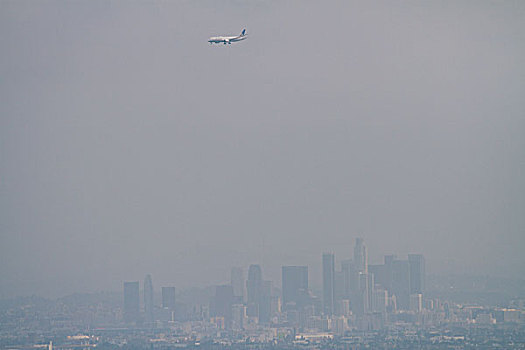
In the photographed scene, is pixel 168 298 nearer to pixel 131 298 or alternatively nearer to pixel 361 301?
pixel 131 298

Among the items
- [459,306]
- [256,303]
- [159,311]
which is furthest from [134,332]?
[459,306]

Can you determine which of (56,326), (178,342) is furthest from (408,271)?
(56,326)

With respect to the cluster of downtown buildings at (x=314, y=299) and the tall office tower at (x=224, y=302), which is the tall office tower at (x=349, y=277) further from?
the tall office tower at (x=224, y=302)

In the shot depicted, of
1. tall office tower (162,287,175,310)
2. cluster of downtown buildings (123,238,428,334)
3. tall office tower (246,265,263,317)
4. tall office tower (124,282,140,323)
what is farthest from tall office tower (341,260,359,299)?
tall office tower (124,282,140,323)

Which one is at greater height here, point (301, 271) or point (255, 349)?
point (301, 271)

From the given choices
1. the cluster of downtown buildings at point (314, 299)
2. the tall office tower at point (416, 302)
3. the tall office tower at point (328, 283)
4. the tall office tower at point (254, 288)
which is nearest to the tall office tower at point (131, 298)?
the cluster of downtown buildings at point (314, 299)

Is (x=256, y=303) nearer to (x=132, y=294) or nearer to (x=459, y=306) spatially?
(x=132, y=294)

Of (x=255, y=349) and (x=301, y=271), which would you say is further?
(x=301, y=271)

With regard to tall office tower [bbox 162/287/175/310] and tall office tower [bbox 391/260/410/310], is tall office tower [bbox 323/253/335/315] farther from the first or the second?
tall office tower [bbox 162/287/175/310]
